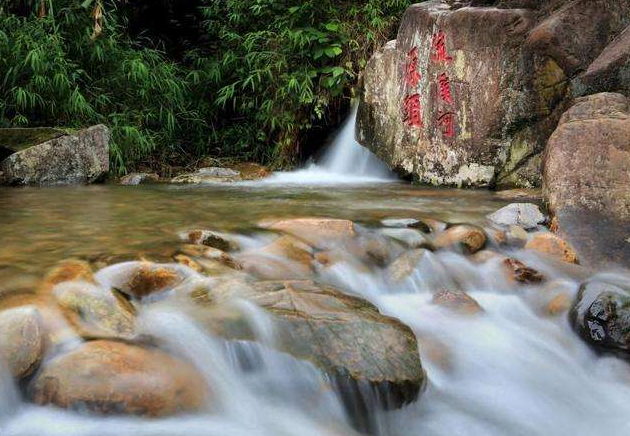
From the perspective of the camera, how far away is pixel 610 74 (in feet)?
15.5

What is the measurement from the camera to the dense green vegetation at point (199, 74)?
7.11 meters

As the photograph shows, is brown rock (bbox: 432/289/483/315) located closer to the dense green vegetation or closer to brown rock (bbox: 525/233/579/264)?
brown rock (bbox: 525/233/579/264)

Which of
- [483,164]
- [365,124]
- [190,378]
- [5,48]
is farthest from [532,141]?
[5,48]

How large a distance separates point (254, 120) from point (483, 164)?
4004 millimetres

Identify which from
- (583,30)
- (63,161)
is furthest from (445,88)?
(63,161)

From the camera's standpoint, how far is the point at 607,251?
3.58 m

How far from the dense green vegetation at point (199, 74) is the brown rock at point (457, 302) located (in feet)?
16.7

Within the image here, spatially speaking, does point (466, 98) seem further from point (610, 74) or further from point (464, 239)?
point (464, 239)

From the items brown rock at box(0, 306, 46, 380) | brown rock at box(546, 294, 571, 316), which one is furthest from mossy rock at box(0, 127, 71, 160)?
brown rock at box(546, 294, 571, 316)

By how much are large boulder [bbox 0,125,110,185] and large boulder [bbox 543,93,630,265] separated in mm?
4716

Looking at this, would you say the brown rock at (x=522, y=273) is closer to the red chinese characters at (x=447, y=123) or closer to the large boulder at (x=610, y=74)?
the large boulder at (x=610, y=74)

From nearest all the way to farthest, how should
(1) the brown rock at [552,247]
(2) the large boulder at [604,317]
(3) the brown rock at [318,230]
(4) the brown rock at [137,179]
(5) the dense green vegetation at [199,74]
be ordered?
(2) the large boulder at [604,317] → (3) the brown rock at [318,230] → (1) the brown rock at [552,247] → (4) the brown rock at [137,179] → (5) the dense green vegetation at [199,74]

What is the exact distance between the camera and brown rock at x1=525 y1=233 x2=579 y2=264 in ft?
11.6

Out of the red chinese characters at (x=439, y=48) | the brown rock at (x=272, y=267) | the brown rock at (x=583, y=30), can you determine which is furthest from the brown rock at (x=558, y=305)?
the red chinese characters at (x=439, y=48)
